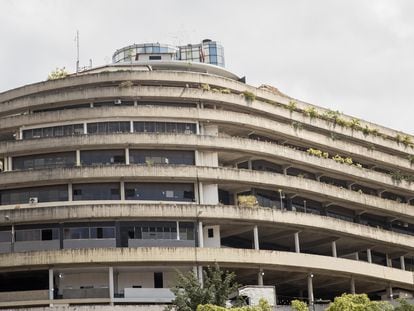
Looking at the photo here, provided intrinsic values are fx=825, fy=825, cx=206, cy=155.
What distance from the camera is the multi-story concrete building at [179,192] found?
5128 centimetres

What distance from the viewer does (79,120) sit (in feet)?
187

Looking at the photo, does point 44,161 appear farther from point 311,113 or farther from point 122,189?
point 311,113

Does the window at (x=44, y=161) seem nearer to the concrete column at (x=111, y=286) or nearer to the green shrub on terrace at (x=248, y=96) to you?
the concrete column at (x=111, y=286)

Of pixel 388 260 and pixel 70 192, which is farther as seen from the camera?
pixel 388 260

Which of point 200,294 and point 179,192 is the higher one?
point 179,192

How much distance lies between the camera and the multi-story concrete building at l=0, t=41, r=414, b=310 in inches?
2019

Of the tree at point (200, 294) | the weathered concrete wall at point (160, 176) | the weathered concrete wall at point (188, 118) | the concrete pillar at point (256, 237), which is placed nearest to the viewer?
the tree at point (200, 294)

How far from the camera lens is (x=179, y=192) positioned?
55.4m

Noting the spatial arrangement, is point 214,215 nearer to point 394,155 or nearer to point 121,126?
point 121,126

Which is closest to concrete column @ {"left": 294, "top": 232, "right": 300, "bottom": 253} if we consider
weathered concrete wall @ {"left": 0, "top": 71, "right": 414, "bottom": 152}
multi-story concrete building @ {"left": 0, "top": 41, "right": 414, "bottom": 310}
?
multi-story concrete building @ {"left": 0, "top": 41, "right": 414, "bottom": 310}

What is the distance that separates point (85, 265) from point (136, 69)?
18.4m

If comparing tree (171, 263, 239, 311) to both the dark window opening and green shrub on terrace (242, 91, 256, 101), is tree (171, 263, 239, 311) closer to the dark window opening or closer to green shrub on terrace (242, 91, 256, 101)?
the dark window opening

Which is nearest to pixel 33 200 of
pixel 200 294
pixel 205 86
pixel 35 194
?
pixel 35 194

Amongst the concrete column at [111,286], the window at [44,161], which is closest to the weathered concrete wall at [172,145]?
the window at [44,161]
